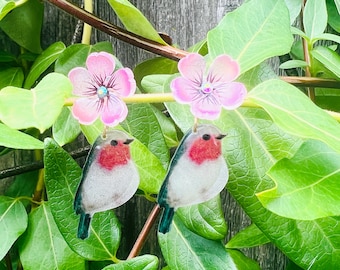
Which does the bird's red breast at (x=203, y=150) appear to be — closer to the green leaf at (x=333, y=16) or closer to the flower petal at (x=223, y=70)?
the flower petal at (x=223, y=70)

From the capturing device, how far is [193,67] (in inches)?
14.3

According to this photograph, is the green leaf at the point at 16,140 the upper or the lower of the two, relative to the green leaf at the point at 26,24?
lower

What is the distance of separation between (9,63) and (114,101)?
1.62 ft

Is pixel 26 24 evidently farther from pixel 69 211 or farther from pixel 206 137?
pixel 206 137

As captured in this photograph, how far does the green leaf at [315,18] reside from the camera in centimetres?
54

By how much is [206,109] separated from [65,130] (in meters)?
0.25

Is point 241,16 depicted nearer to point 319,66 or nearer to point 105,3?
point 319,66

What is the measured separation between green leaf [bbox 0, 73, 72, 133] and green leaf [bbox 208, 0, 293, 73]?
0.14 meters

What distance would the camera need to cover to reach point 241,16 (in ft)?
1.46

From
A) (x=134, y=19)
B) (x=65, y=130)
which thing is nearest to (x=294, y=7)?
(x=134, y=19)

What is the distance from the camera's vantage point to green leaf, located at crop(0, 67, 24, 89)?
746 mm

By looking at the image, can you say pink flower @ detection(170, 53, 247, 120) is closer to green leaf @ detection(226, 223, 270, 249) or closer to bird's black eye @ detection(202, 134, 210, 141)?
bird's black eye @ detection(202, 134, 210, 141)

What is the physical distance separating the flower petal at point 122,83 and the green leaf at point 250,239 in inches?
10.5

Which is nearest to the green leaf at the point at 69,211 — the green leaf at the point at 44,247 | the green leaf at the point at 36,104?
the green leaf at the point at 44,247
